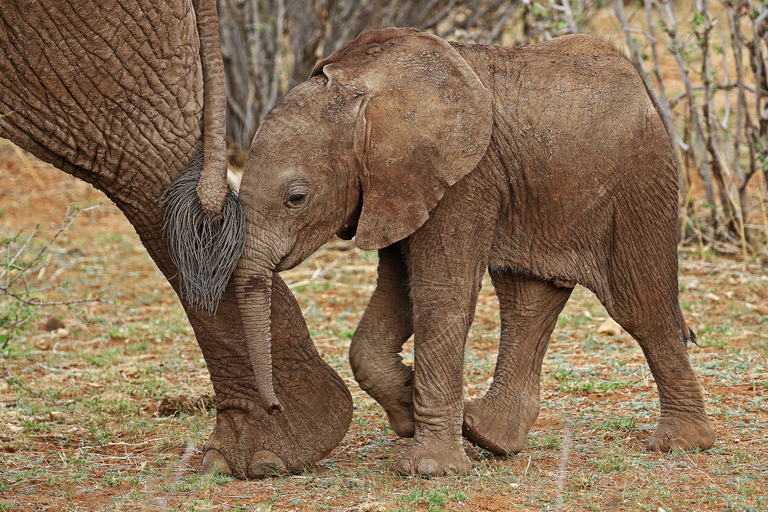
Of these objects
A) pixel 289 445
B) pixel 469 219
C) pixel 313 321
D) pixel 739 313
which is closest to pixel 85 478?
pixel 289 445

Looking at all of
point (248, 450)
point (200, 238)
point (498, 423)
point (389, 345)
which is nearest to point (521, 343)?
point (498, 423)

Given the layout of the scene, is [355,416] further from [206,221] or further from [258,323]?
[206,221]

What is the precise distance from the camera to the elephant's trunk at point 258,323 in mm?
3791

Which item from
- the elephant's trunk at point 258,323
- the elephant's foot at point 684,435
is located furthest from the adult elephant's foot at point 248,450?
the elephant's foot at point 684,435

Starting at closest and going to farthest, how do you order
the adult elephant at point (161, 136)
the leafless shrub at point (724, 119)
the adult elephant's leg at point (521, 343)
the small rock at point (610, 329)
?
the adult elephant at point (161, 136)
the adult elephant's leg at point (521, 343)
the small rock at point (610, 329)
the leafless shrub at point (724, 119)

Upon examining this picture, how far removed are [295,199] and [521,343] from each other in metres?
1.35

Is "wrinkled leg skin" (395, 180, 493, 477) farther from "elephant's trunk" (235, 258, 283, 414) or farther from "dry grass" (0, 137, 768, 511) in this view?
"elephant's trunk" (235, 258, 283, 414)

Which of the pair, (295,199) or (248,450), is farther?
(248,450)

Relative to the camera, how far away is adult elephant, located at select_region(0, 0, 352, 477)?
3652 mm

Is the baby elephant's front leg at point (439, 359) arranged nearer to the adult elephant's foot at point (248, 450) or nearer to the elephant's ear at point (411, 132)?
the elephant's ear at point (411, 132)

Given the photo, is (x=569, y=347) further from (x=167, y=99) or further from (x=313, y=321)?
(x=167, y=99)

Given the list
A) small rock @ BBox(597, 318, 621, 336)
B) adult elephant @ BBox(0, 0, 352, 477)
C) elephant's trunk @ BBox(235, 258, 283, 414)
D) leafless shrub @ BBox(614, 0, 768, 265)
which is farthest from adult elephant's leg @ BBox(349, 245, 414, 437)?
leafless shrub @ BBox(614, 0, 768, 265)

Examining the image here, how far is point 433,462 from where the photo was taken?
159 inches

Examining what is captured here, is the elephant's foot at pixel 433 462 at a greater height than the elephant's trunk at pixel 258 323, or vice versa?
the elephant's trunk at pixel 258 323
